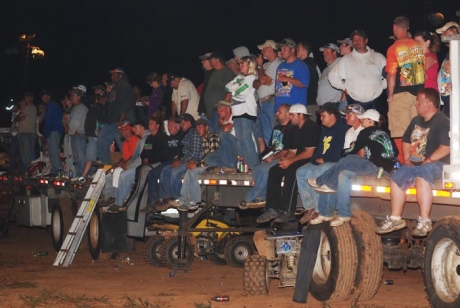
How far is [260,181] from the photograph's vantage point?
13.1 meters

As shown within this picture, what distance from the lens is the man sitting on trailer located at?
9438mm

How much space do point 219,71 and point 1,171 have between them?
32.9 feet

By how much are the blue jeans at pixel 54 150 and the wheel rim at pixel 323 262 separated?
10.6m

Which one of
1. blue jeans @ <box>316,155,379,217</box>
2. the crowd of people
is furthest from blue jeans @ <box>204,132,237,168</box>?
blue jeans @ <box>316,155,379,217</box>

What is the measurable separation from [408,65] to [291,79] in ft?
8.13

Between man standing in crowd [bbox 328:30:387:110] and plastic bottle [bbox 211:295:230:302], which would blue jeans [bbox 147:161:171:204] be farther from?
plastic bottle [bbox 211:295:230:302]

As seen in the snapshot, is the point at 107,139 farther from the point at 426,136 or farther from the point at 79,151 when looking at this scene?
the point at 426,136

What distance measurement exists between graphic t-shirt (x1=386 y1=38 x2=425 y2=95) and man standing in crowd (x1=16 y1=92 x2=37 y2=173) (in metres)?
12.8

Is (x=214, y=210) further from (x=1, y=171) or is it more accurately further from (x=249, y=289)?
(x=1, y=171)

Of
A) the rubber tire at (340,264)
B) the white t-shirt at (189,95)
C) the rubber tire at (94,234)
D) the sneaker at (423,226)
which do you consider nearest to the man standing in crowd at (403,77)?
the rubber tire at (340,264)

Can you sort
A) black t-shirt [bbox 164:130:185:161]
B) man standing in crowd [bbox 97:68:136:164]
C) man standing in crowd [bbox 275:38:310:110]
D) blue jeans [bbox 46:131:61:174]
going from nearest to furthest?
man standing in crowd [bbox 275:38:310:110], black t-shirt [bbox 164:130:185:161], man standing in crowd [bbox 97:68:136:164], blue jeans [bbox 46:131:61:174]

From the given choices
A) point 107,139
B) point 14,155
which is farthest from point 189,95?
point 14,155

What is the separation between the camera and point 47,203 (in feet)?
67.3

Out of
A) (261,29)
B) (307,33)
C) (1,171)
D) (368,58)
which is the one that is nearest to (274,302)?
(368,58)
